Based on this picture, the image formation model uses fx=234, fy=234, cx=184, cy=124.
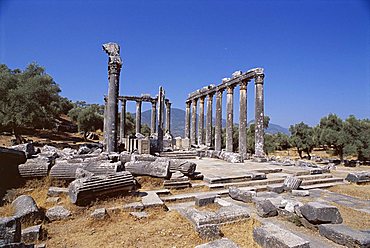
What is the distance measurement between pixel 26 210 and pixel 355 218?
841 centimetres

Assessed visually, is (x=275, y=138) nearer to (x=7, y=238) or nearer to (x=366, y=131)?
(x=366, y=131)

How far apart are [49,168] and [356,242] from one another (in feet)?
30.0

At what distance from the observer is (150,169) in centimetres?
927

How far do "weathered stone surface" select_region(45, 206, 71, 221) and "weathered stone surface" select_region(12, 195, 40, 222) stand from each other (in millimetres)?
324

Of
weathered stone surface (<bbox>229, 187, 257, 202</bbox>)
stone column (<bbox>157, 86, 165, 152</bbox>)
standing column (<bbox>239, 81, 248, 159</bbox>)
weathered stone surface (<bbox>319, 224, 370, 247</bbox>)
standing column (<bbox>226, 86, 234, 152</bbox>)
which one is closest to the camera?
weathered stone surface (<bbox>319, 224, 370, 247</bbox>)

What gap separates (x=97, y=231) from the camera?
541 centimetres

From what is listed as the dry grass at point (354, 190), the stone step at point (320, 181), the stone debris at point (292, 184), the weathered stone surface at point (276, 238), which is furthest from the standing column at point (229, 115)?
the weathered stone surface at point (276, 238)

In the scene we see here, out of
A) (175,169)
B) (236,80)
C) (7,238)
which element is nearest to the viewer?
(7,238)

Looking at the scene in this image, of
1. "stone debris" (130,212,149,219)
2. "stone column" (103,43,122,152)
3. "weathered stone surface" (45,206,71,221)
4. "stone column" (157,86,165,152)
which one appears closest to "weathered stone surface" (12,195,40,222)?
"weathered stone surface" (45,206,71,221)

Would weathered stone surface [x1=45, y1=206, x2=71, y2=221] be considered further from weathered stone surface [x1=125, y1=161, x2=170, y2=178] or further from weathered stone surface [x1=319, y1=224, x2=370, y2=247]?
weathered stone surface [x1=319, y1=224, x2=370, y2=247]

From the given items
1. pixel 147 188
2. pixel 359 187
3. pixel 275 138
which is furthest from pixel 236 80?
pixel 275 138

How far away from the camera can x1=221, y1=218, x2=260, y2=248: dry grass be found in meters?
4.84

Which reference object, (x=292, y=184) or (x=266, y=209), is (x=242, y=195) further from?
(x=292, y=184)

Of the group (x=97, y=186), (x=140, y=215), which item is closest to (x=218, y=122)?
(x=97, y=186)
